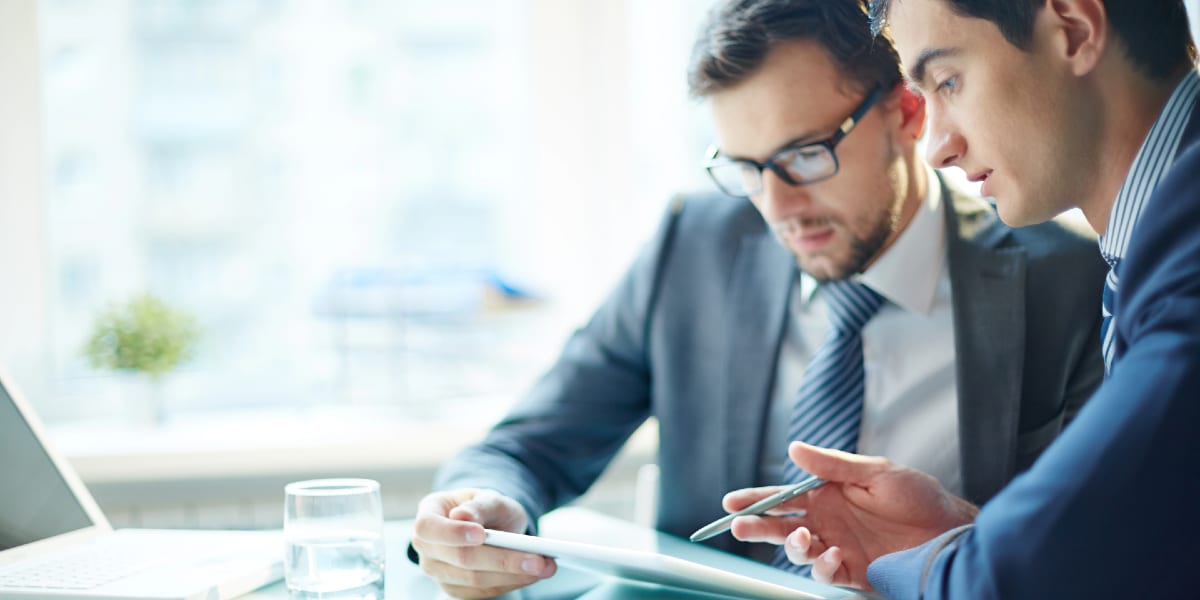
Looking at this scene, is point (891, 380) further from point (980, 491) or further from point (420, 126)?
point (420, 126)

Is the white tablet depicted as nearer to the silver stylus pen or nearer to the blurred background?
the silver stylus pen

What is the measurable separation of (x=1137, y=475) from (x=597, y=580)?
2.14 feet

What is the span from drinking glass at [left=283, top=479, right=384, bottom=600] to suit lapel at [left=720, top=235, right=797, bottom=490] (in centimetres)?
77

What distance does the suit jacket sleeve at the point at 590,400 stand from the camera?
1747mm

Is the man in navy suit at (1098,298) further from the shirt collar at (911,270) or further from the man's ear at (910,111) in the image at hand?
the man's ear at (910,111)

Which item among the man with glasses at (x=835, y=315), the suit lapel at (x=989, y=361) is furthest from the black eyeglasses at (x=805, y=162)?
the suit lapel at (x=989, y=361)

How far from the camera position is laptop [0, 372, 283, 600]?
106 cm

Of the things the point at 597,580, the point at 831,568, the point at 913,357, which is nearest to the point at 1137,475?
the point at 831,568

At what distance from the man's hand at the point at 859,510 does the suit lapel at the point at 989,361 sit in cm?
24

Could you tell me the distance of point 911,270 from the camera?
1618 millimetres

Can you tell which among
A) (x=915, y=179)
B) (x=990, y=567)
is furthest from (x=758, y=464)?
(x=990, y=567)

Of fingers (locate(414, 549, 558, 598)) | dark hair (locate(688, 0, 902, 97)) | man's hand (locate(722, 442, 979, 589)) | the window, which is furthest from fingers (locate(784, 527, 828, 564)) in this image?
the window

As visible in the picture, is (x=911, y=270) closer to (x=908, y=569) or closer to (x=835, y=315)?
(x=835, y=315)

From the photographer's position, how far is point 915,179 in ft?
5.51
